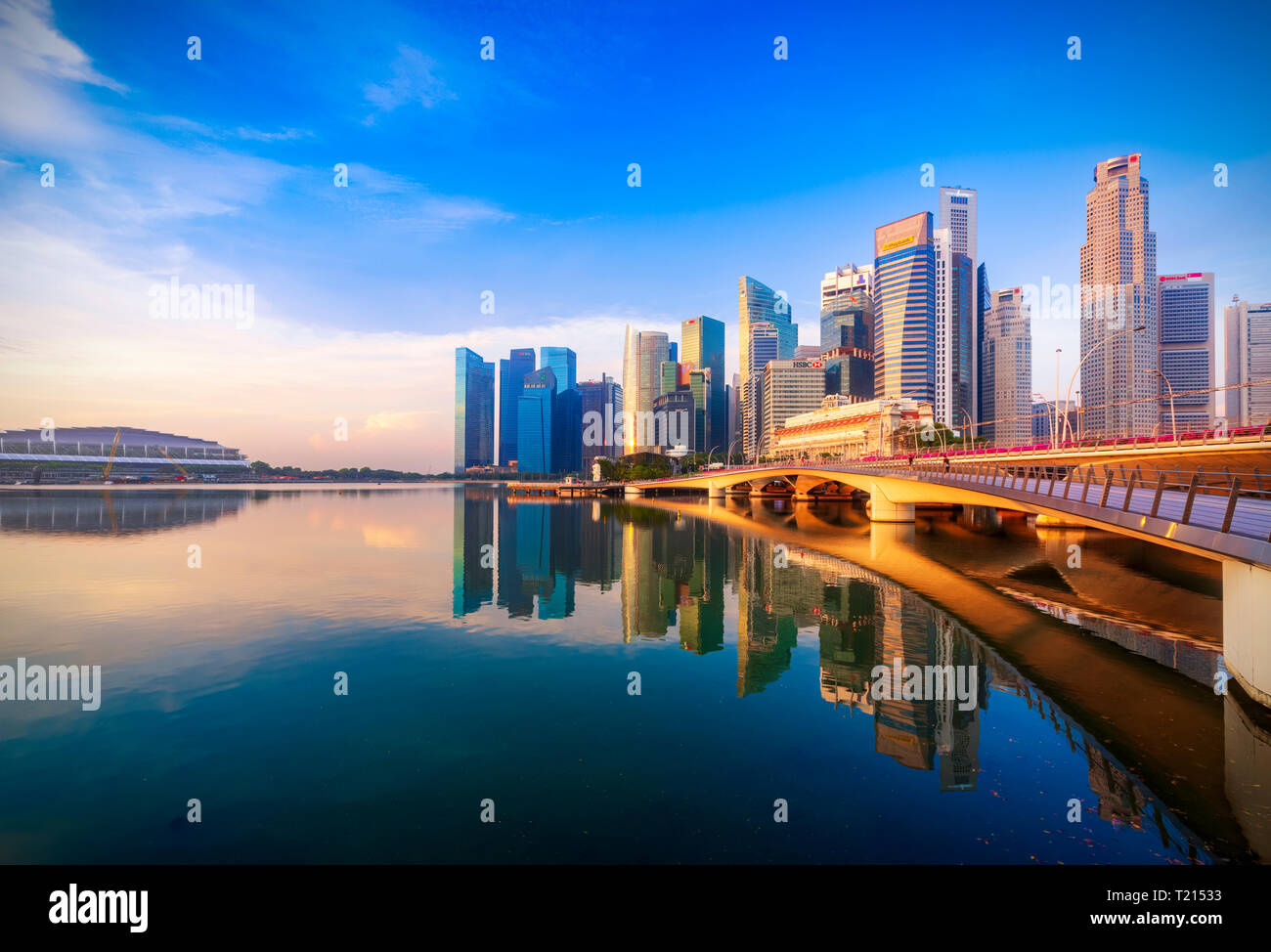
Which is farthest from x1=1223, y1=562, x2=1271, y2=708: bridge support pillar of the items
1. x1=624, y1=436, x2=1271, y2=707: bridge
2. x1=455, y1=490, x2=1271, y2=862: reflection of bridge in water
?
x1=455, y1=490, x2=1271, y2=862: reflection of bridge in water

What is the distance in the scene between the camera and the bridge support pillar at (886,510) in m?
58.7

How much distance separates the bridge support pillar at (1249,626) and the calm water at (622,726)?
83 cm

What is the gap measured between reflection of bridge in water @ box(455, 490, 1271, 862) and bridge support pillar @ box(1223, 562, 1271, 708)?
2.29 feet

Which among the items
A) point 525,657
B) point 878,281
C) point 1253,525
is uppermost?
point 878,281

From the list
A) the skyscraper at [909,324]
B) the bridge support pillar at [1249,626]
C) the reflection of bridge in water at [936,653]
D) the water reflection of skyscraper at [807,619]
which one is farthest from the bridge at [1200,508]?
the skyscraper at [909,324]

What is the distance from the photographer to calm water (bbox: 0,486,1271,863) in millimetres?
8297

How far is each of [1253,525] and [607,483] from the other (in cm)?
12659

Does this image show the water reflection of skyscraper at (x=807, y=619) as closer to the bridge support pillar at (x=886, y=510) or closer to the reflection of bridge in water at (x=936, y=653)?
the reflection of bridge in water at (x=936, y=653)

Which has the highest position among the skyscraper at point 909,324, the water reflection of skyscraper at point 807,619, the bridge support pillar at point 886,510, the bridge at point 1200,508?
the skyscraper at point 909,324

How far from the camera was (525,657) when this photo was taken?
56.7 feet

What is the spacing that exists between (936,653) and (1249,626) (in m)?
6.96

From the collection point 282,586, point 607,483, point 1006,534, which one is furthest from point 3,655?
point 607,483

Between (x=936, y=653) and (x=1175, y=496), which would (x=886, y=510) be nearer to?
(x=1175, y=496)
